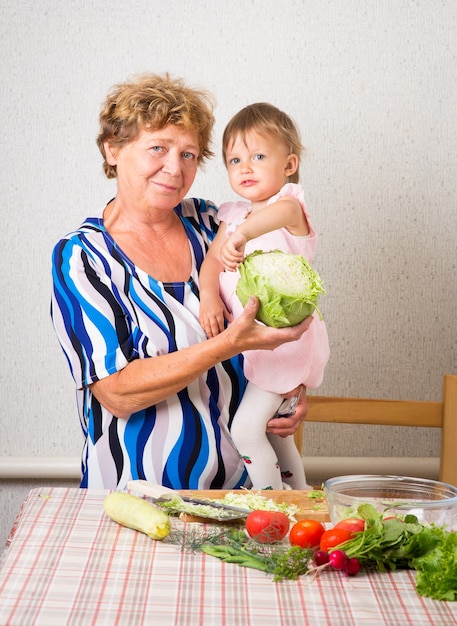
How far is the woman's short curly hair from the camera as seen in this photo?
6.31ft

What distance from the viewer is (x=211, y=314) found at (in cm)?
191

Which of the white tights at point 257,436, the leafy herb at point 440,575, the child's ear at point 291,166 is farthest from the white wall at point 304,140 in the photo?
the leafy herb at point 440,575

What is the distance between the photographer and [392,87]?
2.75m

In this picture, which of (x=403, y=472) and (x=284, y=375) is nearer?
(x=284, y=375)

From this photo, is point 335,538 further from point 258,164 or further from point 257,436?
point 258,164

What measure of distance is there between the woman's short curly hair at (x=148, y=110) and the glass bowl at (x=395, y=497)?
0.97 metres

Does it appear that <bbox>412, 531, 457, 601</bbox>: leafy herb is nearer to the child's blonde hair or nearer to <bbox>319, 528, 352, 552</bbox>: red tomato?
<bbox>319, 528, 352, 552</bbox>: red tomato

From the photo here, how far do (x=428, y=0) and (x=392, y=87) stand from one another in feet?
1.05

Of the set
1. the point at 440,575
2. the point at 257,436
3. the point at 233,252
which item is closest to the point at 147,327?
the point at 233,252

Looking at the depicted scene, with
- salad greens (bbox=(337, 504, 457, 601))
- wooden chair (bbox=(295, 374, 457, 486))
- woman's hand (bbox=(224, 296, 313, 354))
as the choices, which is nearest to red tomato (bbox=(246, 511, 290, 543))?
salad greens (bbox=(337, 504, 457, 601))

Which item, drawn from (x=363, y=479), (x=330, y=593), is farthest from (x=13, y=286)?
(x=330, y=593)

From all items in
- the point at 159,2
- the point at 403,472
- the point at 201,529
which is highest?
the point at 159,2

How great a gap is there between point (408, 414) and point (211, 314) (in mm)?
656

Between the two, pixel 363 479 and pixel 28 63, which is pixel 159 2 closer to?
pixel 28 63
